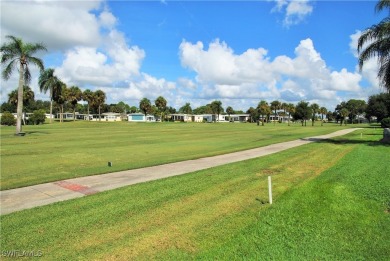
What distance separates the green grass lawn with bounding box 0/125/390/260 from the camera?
549cm

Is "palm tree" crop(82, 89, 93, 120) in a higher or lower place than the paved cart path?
higher

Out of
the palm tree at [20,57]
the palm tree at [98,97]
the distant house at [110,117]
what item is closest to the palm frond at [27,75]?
the palm tree at [20,57]

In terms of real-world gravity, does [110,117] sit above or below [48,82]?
below

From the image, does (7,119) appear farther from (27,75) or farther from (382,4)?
(382,4)

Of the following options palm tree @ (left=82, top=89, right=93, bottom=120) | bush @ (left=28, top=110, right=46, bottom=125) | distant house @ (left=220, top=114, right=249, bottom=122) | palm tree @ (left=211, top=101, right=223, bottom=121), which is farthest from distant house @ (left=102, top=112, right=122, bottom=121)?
bush @ (left=28, top=110, right=46, bottom=125)

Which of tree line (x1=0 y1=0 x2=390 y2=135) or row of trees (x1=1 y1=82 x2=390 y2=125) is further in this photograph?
row of trees (x1=1 y1=82 x2=390 y2=125)

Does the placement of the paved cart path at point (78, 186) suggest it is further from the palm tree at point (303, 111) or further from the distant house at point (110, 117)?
the distant house at point (110, 117)

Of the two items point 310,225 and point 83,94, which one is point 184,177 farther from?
point 83,94

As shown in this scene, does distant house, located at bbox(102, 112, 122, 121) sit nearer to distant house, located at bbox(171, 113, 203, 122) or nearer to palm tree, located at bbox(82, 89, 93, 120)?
distant house, located at bbox(171, 113, 203, 122)

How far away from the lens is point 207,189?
375 inches

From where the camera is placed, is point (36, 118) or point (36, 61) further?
point (36, 118)

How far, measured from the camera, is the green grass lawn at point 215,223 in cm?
549

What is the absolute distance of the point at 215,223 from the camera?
6.72 meters

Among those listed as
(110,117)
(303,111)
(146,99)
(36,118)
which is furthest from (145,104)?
(303,111)
